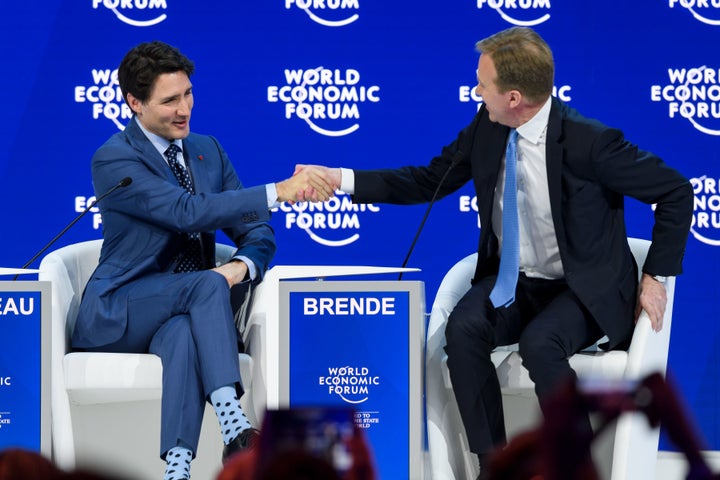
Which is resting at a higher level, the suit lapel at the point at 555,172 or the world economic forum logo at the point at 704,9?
the world economic forum logo at the point at 704,9

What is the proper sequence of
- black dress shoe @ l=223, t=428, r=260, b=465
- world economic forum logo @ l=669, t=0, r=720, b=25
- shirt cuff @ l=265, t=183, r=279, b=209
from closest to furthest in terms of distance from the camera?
black dress shoe @ l=223, t=428, r=260, b=465 < shirt cuff @ l=265, t=183, r=279, b=209 < world economic forum logo @ l=669, t=0, r=720, b=25

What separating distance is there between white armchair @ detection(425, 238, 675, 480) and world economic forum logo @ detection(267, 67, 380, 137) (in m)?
1.41

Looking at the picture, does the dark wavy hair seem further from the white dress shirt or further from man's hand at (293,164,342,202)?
the white dress shirt

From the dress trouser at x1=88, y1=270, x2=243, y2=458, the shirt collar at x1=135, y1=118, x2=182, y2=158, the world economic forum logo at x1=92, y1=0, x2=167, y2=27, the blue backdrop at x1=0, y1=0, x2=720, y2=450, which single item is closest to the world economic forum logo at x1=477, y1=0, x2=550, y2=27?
the blue backdrop at x1=0, y1=0, x2=720, y2=450

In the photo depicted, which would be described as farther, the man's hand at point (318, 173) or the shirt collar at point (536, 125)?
the man's hand at point (318, 173)

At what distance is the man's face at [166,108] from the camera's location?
11.9 feet

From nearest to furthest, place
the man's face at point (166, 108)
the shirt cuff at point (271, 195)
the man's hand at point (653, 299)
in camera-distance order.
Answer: the man's hand at point (653, 299) → the shirt cuff at point (271, 195) → the man's face at point (166, 108)

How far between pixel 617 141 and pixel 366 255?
1725 millimetres

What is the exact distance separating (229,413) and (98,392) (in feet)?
1.71

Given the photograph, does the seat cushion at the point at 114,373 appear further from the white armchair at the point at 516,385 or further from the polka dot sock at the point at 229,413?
the white armchair at the point at 516,385

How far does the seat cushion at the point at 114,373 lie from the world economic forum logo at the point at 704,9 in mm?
2559

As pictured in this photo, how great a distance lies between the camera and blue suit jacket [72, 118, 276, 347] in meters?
3.46

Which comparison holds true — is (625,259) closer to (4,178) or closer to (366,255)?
(366,255)

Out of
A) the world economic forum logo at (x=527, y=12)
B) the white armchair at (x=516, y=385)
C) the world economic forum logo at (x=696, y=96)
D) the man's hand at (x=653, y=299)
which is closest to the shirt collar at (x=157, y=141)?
the white armchair at (x=516, y=385)
